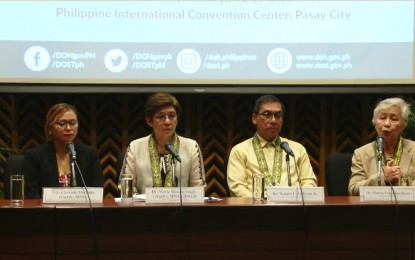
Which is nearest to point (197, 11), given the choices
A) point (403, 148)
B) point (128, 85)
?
point (128, 85)

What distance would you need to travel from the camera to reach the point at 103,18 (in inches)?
189

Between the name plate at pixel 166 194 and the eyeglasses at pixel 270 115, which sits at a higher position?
the eyeglasses at pixel 270 115

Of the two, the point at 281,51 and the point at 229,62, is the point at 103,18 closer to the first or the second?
the point at 229,62

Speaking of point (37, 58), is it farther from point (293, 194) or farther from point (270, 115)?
point (293, 194)

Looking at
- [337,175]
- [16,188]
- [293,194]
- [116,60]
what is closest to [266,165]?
[337,175]

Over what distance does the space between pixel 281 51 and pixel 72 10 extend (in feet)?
4.99

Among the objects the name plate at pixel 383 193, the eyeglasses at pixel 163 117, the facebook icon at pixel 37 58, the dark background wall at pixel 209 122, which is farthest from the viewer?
the dark background wall at pixel 209 122

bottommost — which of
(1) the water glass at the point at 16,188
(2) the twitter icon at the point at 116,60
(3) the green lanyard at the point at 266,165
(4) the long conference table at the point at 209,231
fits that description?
(4) the long conference table at the point at 209,231

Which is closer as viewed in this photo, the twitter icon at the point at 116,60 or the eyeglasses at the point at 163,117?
the eyeglasses at the point at 163,117

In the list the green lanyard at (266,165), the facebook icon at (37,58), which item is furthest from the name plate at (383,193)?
the facebook icon at (37,58)

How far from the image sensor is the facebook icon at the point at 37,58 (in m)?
4.77

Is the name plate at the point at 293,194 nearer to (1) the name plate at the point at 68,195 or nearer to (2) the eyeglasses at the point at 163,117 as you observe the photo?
(1) the name plate at the point at 68,195

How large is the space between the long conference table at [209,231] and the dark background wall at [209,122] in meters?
2.25

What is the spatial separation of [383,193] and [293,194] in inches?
17.5
